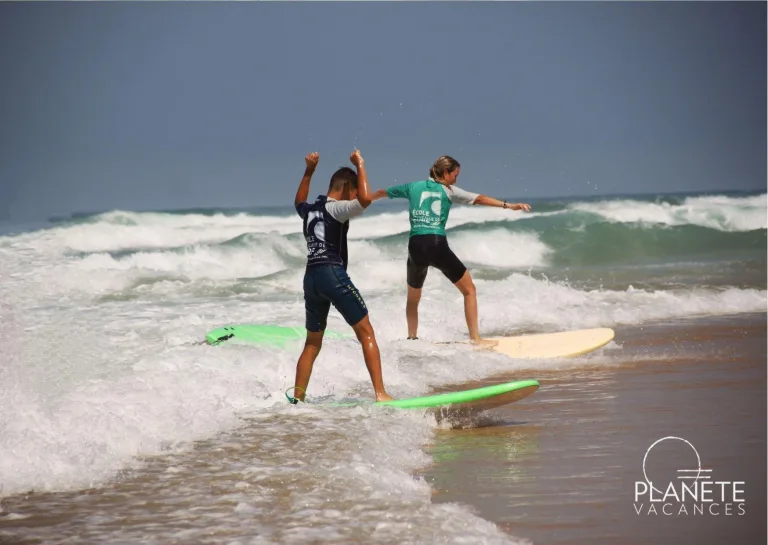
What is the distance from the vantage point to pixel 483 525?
406cm

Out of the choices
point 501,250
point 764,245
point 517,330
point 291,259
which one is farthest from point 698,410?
point 764,245

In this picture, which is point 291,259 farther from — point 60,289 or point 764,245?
point 764,245

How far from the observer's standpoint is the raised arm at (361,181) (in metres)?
5.79

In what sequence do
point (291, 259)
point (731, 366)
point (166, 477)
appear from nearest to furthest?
point (166, 477)
point (731, 366)
point (291, 259)

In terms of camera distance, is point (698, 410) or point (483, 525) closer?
point (483, 525)

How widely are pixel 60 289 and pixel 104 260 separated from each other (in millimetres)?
4610

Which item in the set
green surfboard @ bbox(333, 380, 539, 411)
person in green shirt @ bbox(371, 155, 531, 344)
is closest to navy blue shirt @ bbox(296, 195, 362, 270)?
green surfboard @ bbox(333, 380, 539, 411)

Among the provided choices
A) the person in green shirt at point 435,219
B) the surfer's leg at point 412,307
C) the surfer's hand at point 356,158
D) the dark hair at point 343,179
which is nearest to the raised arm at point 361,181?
the surfer's hand at point 356,158

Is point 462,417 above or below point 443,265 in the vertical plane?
below

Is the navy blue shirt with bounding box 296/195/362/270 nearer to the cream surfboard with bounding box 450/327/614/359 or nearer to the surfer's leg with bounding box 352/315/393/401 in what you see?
the surfer's leg with bounding box 352/315/393/401

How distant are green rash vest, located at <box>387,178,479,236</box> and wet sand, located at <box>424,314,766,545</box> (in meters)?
1.59

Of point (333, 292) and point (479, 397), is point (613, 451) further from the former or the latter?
point (333, 292)

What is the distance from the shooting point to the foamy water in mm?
4926

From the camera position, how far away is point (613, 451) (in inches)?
212
